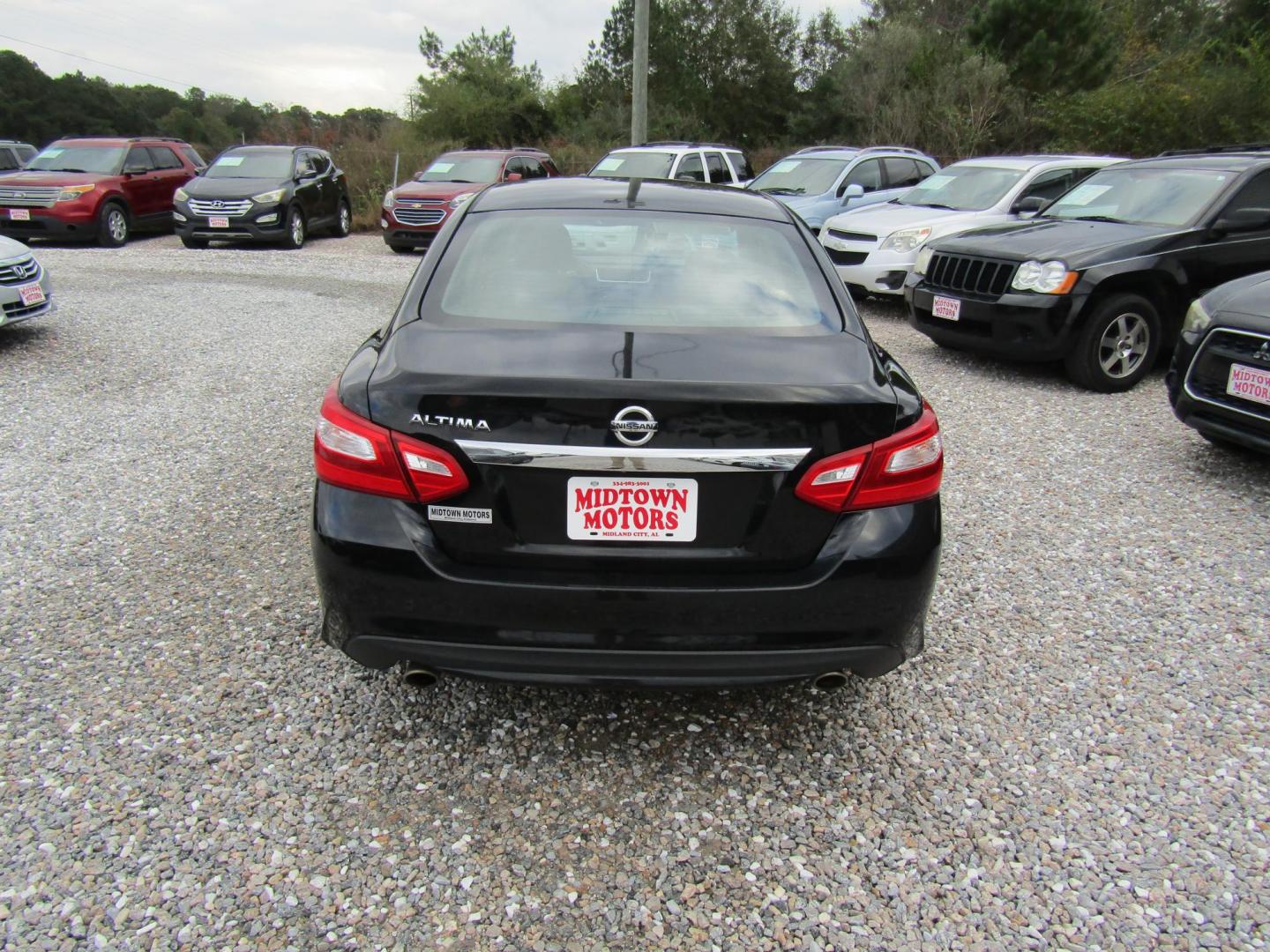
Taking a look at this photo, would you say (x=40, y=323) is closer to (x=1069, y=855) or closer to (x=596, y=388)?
(x=596, y=388)

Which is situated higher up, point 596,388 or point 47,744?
point 596,388

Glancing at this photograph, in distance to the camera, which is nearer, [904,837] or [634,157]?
[904,837]

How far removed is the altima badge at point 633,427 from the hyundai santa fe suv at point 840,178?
9977mm

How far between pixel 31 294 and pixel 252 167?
30.0ft

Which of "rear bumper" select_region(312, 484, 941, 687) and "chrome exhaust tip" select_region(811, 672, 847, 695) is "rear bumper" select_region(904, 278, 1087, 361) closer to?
"rear bumper" select_region(312, 484, 941, 687)

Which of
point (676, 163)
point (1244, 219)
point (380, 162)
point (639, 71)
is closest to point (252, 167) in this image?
point (380, 162)

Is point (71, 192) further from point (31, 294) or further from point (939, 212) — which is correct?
point (939, 212)

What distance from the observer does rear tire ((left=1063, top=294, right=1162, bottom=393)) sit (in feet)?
22.9

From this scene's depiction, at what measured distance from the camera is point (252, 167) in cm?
1577

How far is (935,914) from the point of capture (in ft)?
7.24

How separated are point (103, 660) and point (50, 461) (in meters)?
2.63

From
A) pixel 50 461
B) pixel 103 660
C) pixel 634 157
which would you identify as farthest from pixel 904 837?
pixel 634 157

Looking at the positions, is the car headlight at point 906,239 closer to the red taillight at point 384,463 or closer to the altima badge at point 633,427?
the altima badge at point 633,427

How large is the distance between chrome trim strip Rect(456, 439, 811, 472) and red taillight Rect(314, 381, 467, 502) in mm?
87
